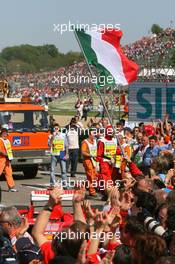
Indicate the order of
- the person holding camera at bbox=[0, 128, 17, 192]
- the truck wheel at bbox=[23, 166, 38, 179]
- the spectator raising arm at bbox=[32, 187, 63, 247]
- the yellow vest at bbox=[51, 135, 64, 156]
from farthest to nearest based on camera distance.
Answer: the truck wheel at bbox=[23, 166, 38, 179]
the yellow vest at bbox=[51, 135, 64, 156]
the person holding camera at bbox=[0, 128, 17, 192]
the spectator raising arm at bbox=[32, 187, 63, 247]

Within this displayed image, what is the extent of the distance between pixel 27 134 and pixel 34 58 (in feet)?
202

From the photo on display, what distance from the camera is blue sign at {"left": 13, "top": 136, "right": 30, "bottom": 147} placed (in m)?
21.3

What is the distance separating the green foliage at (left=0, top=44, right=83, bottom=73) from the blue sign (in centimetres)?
4894

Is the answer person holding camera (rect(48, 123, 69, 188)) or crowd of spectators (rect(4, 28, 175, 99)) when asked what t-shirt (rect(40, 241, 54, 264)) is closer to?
crowd of spectators (rect(4, 28, 175, 99))

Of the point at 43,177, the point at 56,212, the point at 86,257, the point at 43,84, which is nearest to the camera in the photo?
the point at 86,257

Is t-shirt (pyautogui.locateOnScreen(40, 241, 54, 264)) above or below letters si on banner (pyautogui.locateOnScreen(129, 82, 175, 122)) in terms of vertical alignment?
below

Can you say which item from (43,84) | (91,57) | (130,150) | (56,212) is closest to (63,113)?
(43,84)

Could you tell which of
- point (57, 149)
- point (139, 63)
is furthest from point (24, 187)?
point (139, 63)

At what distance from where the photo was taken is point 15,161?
69.3 ft

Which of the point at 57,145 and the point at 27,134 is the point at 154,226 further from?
the point at 27,134

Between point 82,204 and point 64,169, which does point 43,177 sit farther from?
point 82,204

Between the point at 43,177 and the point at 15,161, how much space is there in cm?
137

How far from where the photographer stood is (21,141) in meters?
21.4

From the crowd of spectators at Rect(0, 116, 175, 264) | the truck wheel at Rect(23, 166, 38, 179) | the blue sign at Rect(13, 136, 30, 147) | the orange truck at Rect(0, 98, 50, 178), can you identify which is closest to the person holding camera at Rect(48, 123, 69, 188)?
the orange truck at Rect(0, 98, 50, 178)
